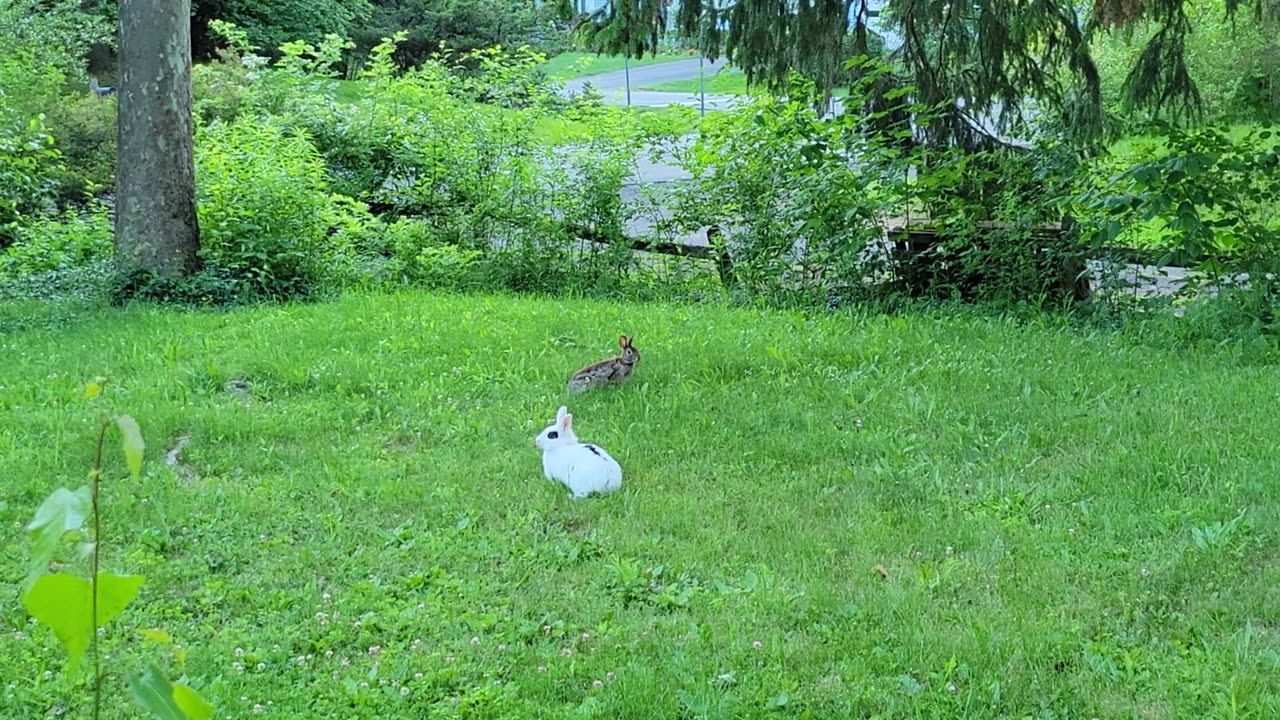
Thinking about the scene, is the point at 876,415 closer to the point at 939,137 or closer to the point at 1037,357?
the point at 1037,357

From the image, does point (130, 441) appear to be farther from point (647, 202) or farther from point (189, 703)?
point (647, 202)

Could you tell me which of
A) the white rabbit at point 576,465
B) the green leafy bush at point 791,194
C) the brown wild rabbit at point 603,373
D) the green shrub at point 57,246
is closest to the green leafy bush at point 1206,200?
the green leafy bush at point 791,194

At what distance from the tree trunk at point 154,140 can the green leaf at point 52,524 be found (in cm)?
861

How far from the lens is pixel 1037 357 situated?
690cm

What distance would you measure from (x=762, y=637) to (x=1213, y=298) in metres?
5.50

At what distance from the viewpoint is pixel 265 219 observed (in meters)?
9.66

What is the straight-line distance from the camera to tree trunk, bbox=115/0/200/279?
8.95 meters

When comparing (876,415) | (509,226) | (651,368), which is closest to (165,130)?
(509,226)

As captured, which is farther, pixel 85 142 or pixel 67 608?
pixel 85 142

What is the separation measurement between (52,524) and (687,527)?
11.3ft

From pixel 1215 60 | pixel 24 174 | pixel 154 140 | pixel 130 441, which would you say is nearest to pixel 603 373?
pixel 154 140

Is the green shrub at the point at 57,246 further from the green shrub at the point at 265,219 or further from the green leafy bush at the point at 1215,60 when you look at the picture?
the green leafy bush at the point at 1215,60

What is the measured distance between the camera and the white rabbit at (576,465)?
4.75 metres

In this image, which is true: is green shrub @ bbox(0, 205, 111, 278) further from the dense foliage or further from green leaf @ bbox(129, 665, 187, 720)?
green leaf @ bbox(129, 665, 187, 720)
